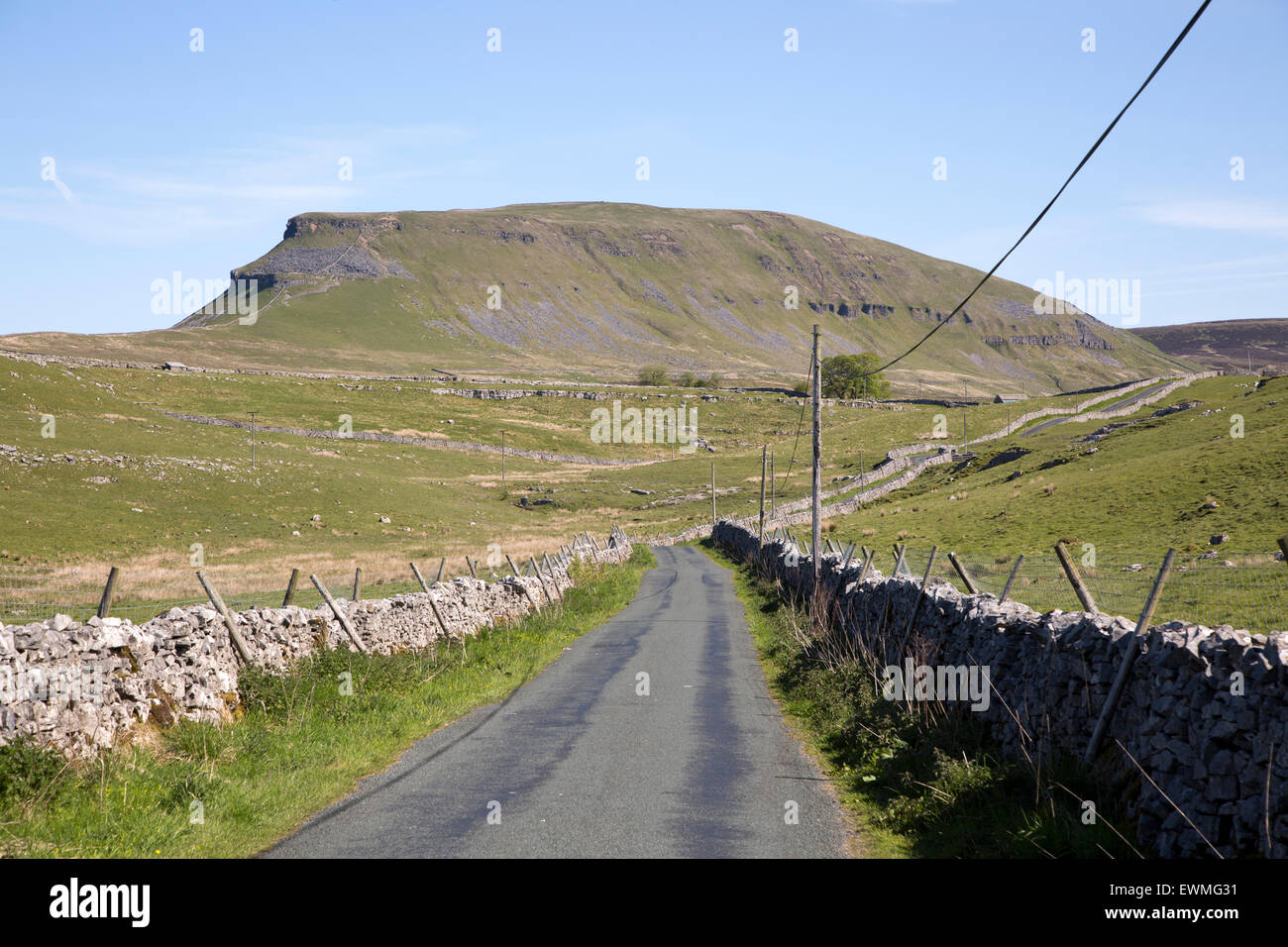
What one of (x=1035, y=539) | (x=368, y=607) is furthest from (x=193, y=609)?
(x=1035, y=539)

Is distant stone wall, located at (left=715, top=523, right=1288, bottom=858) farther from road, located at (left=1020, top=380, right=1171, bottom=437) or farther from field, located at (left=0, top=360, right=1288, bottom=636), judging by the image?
road, located at (left=1020, top=380, right=1171, bottom=437)

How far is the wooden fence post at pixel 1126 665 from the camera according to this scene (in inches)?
330

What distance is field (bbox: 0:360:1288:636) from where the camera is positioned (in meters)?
40.8

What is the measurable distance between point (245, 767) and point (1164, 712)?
938 cm

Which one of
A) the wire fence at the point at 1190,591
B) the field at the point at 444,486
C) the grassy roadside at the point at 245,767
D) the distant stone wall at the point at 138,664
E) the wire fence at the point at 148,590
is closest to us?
the grassy roadside at the point at 245,767

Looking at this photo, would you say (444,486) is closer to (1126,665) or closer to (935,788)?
(935,788)

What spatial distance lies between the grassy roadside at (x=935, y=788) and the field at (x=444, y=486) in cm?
857

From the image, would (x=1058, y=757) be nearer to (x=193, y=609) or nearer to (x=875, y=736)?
(x=875, y=736)

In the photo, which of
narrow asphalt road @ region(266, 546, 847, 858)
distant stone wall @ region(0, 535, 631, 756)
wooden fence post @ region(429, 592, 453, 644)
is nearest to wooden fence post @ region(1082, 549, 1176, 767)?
narrow asphalt road @ region(266, 546, 847, 858)

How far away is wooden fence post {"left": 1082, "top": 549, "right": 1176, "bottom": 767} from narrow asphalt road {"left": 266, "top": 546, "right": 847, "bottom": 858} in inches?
98.0

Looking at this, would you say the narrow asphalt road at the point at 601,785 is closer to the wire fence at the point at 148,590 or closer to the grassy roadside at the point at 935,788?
the grassy roadside at the point at 935,788

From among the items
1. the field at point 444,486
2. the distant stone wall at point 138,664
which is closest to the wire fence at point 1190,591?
the field at point 444,486
